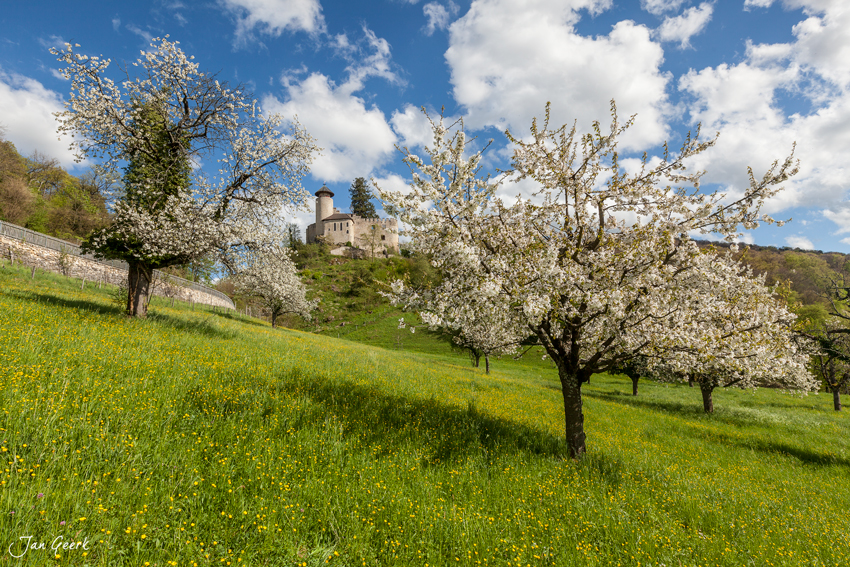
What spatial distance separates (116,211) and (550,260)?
16.1 metres

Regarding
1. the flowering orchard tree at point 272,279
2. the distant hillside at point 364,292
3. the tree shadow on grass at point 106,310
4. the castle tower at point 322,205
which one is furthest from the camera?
the castle tower at point 322,205

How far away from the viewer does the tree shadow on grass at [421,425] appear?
718 centimetres

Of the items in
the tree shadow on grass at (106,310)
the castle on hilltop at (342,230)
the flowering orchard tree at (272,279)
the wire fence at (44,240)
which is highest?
the castle on hilltop at (342,230)

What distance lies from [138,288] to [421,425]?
45.7 feet

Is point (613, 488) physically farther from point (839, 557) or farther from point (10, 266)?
point (10, 266)

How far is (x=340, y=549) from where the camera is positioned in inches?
159

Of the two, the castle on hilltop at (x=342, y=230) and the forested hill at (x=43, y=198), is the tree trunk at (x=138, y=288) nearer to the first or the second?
the forested hill at (x=43, y=198)

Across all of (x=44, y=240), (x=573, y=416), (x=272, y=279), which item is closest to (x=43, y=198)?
(x=44, y=240)

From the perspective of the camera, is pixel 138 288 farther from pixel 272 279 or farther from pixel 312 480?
Answer: pixel 272 279

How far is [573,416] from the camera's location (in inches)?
346
